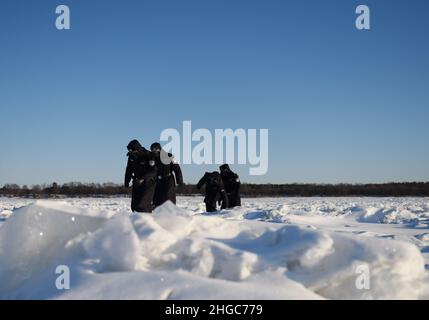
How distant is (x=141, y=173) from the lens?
9164 mm

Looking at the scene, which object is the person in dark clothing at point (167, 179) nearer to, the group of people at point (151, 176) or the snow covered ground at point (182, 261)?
the group of people at point (151, 176)

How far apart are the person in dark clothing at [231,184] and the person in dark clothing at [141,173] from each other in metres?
5.36

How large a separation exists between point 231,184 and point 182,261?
11.5 m

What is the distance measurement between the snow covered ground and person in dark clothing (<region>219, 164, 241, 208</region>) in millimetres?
10768

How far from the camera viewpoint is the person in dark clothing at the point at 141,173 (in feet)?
30.0

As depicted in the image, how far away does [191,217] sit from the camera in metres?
3.71

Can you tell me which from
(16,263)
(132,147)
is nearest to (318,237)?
(16,263)

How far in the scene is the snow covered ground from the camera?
2.75m

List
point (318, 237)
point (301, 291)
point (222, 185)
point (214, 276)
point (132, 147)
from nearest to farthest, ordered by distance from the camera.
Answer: point (301, 291) → point (214, 276) → point (318, 237) → point (132, 147) → point (222, 185)

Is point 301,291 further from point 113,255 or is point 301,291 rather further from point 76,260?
point 76,260

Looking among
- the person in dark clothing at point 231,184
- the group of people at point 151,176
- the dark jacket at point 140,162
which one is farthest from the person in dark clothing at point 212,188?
the dark jacket at point 140,162

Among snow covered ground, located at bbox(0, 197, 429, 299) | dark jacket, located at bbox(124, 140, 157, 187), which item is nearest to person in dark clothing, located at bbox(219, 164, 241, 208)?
dark jacket, located at bbox(124, 140, 157, 187)

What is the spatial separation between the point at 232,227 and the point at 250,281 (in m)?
0.99

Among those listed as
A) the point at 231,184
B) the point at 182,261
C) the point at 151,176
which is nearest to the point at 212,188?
the point at 231,184
